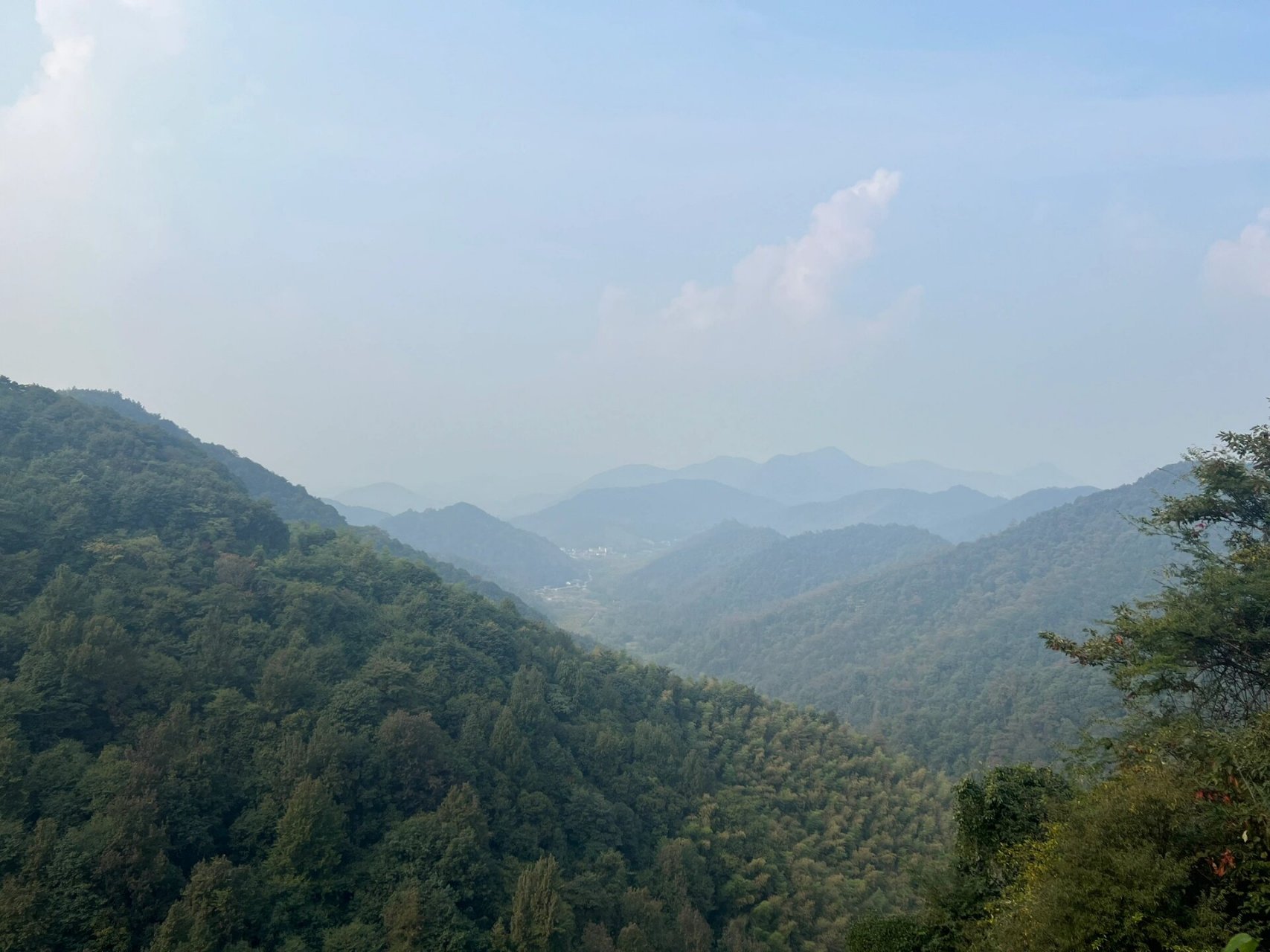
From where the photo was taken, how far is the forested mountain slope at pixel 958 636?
5044 cm

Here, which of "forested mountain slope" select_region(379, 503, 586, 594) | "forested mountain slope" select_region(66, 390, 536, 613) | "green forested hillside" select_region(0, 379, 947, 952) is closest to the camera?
"green forested hillside" select_region(0, 379, 947, 952)

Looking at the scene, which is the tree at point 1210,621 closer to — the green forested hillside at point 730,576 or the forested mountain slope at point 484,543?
the green forested hillside at point 730,576

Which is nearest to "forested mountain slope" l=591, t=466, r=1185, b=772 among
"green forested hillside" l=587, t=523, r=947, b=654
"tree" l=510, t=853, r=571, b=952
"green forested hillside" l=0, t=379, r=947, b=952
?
"green forested hillside" l=587, t=523, r=947, b=654

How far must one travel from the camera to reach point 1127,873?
22.4ft

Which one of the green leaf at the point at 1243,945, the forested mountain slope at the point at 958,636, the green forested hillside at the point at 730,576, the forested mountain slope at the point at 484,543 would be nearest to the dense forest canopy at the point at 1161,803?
the green leaf at the point at 1243,945

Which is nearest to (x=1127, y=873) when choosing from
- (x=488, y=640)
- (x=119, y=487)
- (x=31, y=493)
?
(x=488, y=640)

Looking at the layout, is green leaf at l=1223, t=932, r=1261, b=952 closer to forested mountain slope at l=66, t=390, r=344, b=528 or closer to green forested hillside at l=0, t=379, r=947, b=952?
green forested hillside at l=0, t=379, r=947, b=952

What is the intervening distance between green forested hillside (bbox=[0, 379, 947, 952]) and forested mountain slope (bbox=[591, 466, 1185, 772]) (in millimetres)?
19945

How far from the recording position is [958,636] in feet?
250

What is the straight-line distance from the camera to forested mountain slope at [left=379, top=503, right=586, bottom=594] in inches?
5896

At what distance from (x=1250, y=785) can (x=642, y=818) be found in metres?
22.5

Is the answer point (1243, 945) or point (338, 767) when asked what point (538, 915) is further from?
point (1243, 945)

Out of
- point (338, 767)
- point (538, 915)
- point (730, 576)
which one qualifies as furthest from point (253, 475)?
point (730, 576)

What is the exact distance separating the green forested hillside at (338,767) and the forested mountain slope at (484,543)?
106 m
